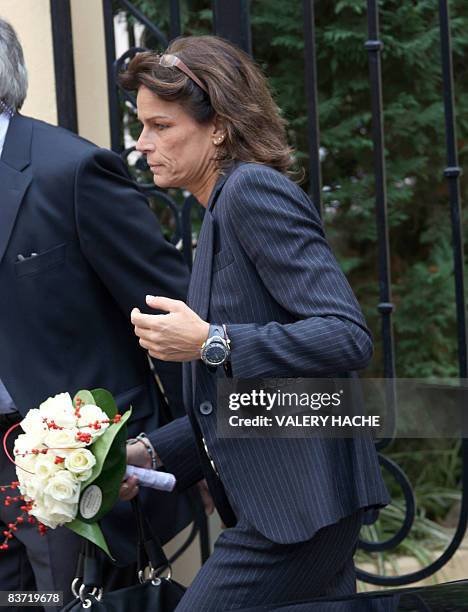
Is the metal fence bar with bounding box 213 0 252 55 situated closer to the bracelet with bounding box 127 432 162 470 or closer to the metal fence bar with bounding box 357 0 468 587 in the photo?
the metal fence bar with bounding box 357 0 468 587

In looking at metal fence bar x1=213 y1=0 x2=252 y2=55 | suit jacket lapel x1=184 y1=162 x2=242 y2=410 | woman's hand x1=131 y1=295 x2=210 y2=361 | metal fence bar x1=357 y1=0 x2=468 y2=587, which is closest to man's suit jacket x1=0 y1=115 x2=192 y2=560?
suit jacket lapel x1=184 y1=162 x2=242 y2=410

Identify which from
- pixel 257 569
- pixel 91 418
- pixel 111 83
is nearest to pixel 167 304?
pixel 91 418

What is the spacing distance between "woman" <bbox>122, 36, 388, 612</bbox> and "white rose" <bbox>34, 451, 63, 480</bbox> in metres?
0.27

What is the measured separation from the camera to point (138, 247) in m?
2.64

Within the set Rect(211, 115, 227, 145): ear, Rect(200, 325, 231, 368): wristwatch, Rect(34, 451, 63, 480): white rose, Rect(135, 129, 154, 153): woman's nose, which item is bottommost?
Rect(34, 451, 63, 480): white rose

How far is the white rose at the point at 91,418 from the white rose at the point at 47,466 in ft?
0.26

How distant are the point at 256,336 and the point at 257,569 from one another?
0.44 m

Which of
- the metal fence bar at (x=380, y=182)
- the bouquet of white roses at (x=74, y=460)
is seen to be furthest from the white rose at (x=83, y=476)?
the metal fence bar at (x=380, y=182)

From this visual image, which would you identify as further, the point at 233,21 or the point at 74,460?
the point at 233,21

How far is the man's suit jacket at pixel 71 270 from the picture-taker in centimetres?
257

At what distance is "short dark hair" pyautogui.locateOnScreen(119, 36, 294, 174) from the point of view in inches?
89.0

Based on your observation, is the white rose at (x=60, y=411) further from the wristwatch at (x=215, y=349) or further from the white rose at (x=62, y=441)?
the wristwatch at (x=215, y=349)

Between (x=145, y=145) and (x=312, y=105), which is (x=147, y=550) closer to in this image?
(x=145, y=145)

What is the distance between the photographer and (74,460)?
218cm
